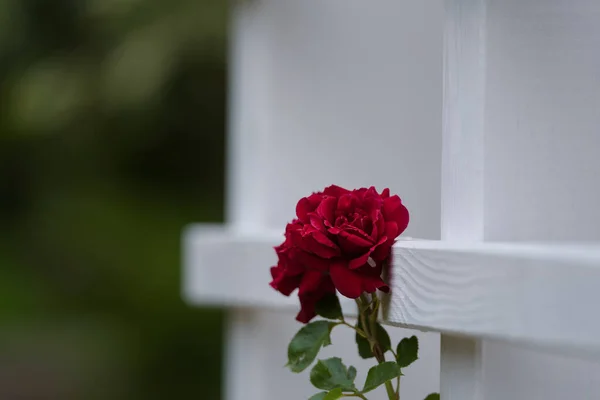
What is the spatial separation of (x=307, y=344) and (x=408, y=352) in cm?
12

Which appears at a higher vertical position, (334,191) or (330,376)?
(334,191)

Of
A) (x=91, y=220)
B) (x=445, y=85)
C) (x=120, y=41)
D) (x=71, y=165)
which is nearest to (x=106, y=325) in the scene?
(x=91, y=220)

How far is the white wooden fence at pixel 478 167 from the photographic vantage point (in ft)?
2.91

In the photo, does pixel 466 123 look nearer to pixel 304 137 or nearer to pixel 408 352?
pixel 408 352

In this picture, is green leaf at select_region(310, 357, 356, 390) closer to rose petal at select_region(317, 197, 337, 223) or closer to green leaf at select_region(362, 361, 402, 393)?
green leaf at select_region(362, 361, 402, 393)

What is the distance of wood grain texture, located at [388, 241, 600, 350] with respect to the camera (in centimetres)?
81

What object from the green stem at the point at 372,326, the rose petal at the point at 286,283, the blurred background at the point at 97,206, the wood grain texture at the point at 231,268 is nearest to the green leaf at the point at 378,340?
the green stem at the point at 372,326

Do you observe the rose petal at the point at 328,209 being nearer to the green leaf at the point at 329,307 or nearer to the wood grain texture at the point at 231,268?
the green leaf at the point at 329,307

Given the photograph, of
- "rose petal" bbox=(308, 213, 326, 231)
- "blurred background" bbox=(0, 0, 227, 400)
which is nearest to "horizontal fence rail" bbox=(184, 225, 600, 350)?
"rose petal" bbox=(308, 213, 326, 231)

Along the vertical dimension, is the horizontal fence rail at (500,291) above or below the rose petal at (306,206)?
below

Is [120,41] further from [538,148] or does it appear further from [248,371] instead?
[538,148]

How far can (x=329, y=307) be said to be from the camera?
41.7 inches

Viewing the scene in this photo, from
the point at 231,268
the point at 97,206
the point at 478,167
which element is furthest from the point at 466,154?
the point at 97,206

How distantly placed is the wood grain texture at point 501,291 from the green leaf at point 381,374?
6 centimetres
